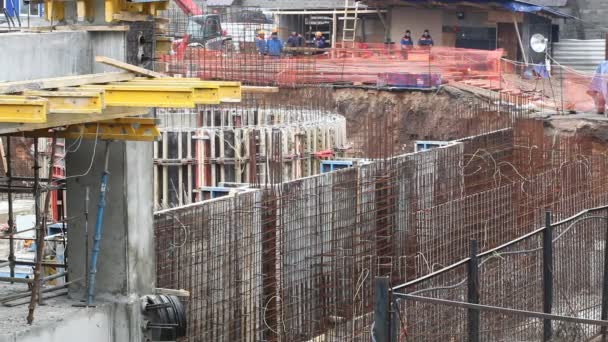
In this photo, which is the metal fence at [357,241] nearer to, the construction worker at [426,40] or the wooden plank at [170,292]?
the wooden plank at [170,292]

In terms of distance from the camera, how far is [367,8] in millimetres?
46750

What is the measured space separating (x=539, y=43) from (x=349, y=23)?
8.92 meters

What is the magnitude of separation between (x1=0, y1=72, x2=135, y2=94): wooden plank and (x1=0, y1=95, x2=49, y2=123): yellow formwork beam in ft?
2.74

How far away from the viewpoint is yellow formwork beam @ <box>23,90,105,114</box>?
9.55 metres

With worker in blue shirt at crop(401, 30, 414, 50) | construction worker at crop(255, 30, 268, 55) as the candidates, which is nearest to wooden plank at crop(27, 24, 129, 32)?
construction worker at crop(255, 30, 268, 55)

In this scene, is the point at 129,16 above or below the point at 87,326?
above

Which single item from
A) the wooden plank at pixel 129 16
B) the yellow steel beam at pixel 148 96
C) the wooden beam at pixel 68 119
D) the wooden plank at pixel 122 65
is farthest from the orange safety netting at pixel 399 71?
the yellow steel beam at pixel 148 96

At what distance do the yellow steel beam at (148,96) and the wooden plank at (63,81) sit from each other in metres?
0.58

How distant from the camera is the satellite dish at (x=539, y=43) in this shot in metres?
42.6

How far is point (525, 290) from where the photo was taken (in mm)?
14367

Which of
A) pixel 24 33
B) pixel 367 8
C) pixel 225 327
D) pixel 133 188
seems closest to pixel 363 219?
pixel 225 327

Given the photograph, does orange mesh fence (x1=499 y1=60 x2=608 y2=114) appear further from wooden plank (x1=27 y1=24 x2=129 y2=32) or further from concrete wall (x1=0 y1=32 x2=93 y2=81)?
concrete wall (x1=0 y1=32 x2=93 y2=81)

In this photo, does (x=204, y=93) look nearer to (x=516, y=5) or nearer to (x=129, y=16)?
(x=129, y=16)

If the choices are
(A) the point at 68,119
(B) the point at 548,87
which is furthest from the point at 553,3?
(A) the point at 68,119
